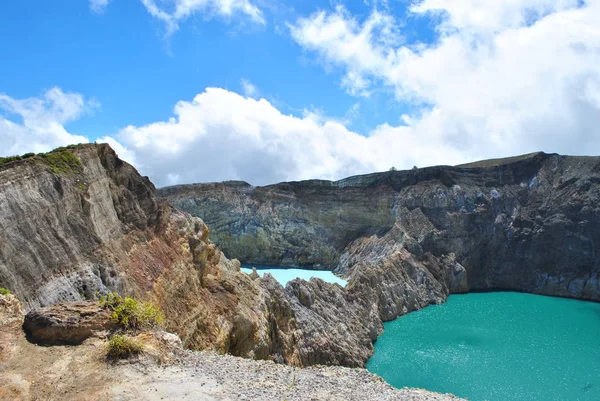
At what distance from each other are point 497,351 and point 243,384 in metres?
25.9

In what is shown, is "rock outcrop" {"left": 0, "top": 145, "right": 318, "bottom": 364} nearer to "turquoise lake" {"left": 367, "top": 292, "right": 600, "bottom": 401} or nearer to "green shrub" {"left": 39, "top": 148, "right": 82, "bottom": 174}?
"green shrub" {"left": 39, "top": 148, "right": 82, "bottom": 174}

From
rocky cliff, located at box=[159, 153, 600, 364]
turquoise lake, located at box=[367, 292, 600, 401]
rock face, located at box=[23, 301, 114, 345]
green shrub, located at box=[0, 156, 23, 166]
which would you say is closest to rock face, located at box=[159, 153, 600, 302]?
rocky cliff, located at box=[159, 153, 600, 364]

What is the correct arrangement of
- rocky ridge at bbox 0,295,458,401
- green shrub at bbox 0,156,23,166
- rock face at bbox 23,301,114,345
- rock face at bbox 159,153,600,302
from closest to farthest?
rocky ridge at bbox 0,295,458,401
rock face at bbox 23,301,114,345
green shrub at bbox 0,156,23,166
rock face at bbox 159,153,600,302

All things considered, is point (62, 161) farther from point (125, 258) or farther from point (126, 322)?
point (126, 322)

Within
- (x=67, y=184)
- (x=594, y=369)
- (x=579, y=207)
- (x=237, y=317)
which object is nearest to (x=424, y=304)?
(x=594, y=369)

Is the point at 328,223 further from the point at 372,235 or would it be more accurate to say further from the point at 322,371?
the point at 322,371

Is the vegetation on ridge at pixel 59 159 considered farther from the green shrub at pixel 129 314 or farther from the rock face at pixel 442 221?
the rock face at pixel 442 221

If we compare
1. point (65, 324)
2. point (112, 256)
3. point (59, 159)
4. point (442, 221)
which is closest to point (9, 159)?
point (59, 159)

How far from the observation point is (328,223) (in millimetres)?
60500

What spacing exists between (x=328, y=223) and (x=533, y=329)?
29306 millimetres

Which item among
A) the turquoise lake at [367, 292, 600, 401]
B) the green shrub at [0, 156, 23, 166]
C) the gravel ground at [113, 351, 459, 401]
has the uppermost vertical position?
the green shrub at [0, 156, 23, 166]

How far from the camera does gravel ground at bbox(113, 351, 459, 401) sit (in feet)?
29.7

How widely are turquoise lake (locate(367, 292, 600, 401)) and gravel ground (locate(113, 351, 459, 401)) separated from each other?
15530 mm

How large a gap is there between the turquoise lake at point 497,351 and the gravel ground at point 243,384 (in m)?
15.5
